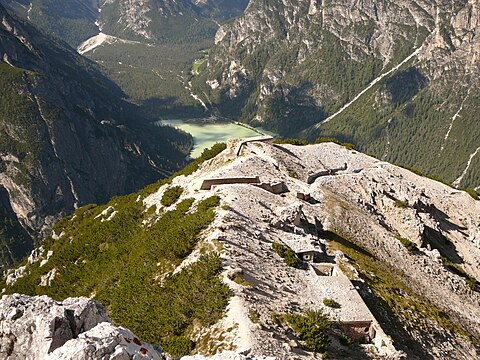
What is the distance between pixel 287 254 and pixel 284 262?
118 centimetres

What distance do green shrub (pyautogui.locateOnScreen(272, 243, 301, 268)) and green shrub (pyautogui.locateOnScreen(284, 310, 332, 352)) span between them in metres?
8.94

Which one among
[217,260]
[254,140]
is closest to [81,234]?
[254,140]

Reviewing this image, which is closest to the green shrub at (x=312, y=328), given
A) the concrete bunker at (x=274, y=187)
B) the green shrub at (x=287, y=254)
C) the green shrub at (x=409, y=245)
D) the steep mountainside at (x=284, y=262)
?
the steep mountainside at (x=284, y=262)

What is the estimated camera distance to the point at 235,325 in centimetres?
3388

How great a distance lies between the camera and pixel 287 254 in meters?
47.4

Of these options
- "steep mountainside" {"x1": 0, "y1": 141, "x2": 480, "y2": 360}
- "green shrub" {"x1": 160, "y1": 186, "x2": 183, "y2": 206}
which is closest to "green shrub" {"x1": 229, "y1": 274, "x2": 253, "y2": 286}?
"steep mountainside" {"x1": 0, "y1": 141, "x2": 480, "y2": 360}

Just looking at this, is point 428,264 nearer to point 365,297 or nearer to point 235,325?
point 365,297

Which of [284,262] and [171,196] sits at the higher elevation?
[171,196]

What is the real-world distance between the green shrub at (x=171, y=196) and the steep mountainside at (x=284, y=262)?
0.29 metres

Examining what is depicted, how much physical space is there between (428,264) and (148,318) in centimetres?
4516

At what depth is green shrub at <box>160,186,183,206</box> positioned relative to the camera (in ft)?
223

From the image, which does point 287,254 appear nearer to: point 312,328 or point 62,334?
point 312,328

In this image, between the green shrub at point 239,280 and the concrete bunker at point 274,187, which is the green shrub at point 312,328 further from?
the concrete bunker at point 274,187

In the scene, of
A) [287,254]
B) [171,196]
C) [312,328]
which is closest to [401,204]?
[171,196]
